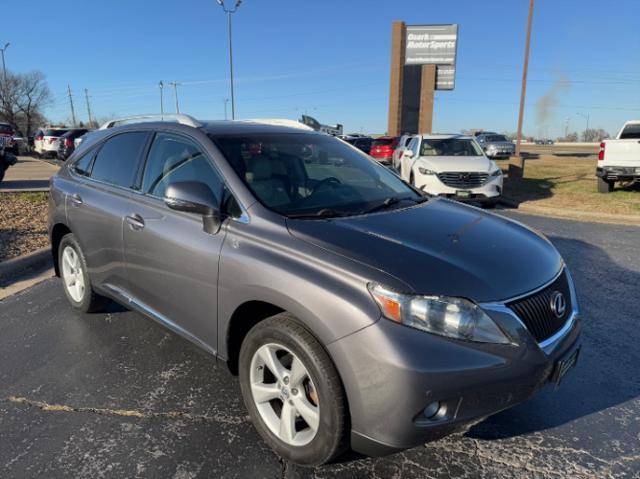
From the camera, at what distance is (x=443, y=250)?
244 cm

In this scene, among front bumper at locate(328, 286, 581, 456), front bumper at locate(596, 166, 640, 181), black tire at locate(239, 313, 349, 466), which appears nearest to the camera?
front bumper at locate(328, 286, 581, 456)

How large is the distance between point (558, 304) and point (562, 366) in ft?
1.01

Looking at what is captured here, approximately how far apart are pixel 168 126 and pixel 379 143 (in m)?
22.8

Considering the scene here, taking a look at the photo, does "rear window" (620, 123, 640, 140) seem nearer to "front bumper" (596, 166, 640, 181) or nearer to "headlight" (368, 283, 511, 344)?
"front bumper" (596, 166, 640, 181)

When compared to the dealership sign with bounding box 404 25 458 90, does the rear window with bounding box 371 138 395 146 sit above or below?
below

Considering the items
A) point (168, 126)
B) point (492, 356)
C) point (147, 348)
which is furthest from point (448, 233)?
point (147, 348)

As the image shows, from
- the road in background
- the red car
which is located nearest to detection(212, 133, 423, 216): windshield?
the road in background

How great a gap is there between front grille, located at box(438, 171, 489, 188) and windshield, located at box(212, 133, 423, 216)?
23.6 feet

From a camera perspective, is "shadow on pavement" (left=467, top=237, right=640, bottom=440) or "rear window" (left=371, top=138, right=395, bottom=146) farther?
"rear window" (left=371, top=138, right=395, bottom=146)

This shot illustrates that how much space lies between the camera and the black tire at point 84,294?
13.7ft

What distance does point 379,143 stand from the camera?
2556cm

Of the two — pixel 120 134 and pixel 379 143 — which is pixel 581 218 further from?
pixel 379 143

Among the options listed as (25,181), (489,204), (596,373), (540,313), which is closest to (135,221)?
(540,313)

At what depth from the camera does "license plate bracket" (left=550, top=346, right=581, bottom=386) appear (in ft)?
7.58
